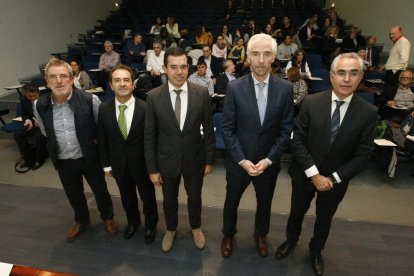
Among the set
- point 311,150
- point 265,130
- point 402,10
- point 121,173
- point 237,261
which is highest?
point 402,10

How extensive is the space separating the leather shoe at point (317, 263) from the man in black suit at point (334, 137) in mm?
350

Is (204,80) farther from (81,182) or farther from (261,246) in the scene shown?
(261,246)

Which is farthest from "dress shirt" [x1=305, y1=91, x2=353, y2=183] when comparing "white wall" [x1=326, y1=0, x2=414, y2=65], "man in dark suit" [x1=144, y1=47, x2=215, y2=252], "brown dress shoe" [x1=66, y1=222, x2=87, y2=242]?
"white wall" [x1=326, y1=0, x2=414, y2=65]

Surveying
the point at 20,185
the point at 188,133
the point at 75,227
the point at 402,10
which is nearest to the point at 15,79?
the point at 20,185

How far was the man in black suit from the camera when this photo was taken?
5.23 ft

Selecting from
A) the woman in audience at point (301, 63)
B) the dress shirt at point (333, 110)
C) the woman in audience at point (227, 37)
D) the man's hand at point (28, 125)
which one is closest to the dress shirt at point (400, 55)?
the woman in audience at point (301, 63)

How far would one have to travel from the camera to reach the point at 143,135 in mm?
2018

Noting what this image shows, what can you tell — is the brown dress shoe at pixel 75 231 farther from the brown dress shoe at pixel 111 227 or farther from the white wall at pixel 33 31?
the white wall at pixel 33 31

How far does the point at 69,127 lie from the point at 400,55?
522 cm

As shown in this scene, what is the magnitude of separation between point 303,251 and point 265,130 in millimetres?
1135

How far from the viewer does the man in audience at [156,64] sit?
5.41 metres

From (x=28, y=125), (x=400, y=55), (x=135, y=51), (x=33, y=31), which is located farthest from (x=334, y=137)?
(x=33, y=31)

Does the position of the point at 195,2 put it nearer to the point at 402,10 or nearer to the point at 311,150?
the point at 402,10

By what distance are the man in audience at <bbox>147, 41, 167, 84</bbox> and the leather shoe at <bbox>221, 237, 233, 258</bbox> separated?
3864 mm
